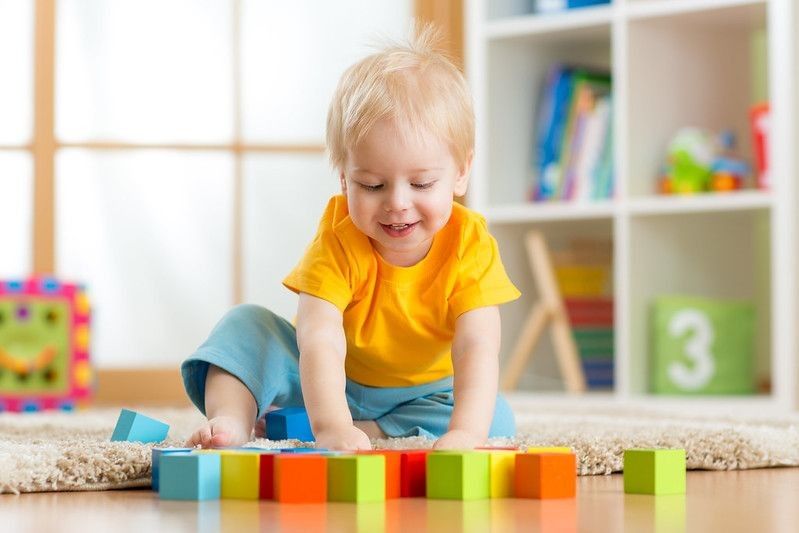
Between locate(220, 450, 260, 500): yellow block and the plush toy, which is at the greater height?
the plush toy

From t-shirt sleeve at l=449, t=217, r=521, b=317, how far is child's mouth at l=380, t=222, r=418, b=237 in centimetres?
8

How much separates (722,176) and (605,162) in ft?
0.92

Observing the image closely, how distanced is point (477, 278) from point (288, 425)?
0.87 ft

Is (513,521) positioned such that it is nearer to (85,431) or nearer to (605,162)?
(85,431)

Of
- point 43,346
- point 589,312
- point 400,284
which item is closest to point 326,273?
point 400,284

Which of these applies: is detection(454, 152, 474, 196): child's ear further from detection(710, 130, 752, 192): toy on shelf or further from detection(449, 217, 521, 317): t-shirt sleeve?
detection(710, 130, 752, 192): toy on shelf

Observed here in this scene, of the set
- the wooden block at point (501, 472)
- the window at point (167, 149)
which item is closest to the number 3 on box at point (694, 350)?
the window at point (167, 149)

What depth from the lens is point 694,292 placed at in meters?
2.68

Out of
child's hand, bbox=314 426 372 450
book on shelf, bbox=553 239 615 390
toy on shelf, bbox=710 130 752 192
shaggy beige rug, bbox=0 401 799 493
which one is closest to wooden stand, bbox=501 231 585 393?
book on shelf, bbox=553 239 615 390

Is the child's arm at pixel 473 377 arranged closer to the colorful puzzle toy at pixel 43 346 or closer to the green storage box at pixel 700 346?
the green storage box at pixel 700 346

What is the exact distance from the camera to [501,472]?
3.04ft

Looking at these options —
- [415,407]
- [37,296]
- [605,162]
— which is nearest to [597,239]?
[605,162]

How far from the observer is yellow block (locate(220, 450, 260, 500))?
2.99ft

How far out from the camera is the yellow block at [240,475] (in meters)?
0.91
